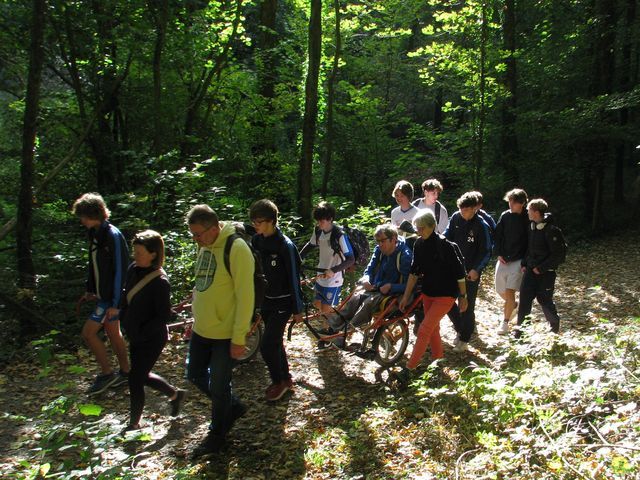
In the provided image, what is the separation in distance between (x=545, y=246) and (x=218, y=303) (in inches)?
174

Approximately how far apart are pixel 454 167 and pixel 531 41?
539 cm

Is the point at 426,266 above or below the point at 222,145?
below

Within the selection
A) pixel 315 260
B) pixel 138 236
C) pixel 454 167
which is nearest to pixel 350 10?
pixel 454 167

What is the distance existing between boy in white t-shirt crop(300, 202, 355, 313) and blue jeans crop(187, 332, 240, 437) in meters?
2.28

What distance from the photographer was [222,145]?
1391 cm

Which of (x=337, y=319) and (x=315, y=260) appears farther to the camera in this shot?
(x=315, y=260)

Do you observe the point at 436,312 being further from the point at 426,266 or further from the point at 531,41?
the point at 531,41

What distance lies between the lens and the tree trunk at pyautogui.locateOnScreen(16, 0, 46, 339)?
6767mm

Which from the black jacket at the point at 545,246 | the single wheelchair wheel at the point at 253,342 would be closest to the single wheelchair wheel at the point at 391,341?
the single wheelchair wheel at the point at 253,342

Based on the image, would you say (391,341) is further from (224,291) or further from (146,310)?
(146,310)

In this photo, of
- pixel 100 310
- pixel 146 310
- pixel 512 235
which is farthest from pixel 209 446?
pixel 512 235

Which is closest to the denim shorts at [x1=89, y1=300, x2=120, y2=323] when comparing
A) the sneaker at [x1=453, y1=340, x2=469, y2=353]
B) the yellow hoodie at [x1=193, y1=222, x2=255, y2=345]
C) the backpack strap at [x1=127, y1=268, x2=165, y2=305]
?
the backpack strap at [x1=127, y1=268, x2=165, y2=305]

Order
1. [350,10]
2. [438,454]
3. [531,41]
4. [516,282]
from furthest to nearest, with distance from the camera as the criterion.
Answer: [531,41]
[350,10]
[516,282]
[438,454]

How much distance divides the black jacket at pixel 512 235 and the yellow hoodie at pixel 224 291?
425cm
